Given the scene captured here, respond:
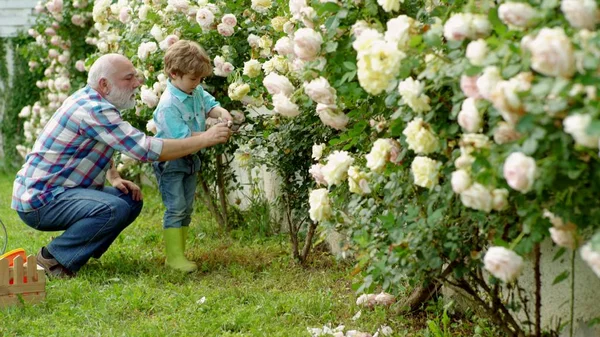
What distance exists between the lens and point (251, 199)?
579cm

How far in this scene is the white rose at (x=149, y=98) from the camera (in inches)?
195

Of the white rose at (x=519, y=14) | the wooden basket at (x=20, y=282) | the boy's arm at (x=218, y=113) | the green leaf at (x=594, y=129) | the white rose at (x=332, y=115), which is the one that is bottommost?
the wooden basket at (x=20, y=282)

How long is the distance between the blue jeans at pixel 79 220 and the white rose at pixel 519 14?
116 inches

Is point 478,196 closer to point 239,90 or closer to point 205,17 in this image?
point 239,90

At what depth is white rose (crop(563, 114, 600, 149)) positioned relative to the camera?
6.08 ft

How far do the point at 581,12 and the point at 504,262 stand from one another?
2.28ft

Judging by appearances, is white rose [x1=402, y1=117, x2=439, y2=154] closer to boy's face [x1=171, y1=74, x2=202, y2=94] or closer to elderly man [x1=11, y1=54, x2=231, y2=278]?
elderly man [x1=11, y1=54, x2=231, y2=278]

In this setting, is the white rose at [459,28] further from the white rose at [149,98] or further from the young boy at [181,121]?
the white rose at [149,98]

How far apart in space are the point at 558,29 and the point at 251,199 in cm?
397

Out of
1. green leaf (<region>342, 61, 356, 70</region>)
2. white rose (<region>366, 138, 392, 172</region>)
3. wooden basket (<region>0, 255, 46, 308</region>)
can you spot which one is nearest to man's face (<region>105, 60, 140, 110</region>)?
wooden basket (<region>0, 255, 46, 308</region>)

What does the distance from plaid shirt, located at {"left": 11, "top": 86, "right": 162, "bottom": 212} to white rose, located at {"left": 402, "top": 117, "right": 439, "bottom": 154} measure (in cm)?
210

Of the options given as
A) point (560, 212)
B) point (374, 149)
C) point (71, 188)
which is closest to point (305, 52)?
point (374, 149)

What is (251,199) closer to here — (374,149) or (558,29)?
(374,149)

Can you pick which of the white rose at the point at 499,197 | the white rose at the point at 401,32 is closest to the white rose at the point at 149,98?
the white rose at the point at 401,32
